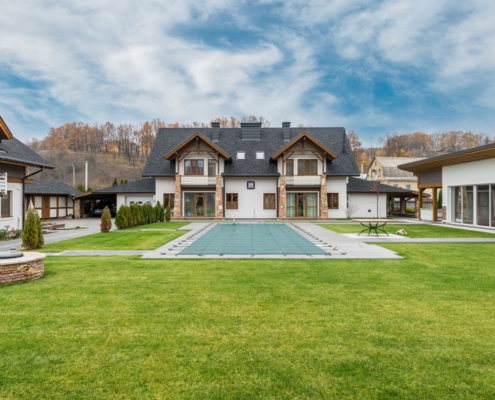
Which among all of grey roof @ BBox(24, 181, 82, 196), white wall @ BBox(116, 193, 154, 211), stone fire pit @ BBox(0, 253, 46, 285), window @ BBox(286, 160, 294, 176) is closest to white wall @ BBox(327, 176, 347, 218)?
window @ BBox(286, 160, 294, 176)

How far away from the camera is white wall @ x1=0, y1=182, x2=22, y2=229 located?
1552cm

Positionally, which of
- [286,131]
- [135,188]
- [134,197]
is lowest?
[134,197]

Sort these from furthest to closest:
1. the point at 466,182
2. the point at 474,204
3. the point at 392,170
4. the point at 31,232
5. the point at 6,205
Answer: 1. the point at 392,170
2. the point at 466,182
3. the point at 474,204
4. the point at 6,205
5. the point at 31,232

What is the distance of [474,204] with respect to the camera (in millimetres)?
19438

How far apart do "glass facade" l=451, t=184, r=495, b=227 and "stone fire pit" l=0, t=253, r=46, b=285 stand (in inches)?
836

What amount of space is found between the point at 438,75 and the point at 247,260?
2825cm

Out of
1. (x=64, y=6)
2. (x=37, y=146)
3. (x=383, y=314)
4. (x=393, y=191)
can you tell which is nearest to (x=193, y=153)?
(x=64, y=6)

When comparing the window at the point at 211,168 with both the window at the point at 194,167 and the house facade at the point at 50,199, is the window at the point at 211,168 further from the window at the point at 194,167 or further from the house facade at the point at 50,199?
the house facade at the point at 50,199

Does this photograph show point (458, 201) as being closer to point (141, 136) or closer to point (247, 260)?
point (247, 260)

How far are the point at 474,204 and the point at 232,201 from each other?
55.4ft

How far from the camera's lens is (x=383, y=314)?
15.6ft

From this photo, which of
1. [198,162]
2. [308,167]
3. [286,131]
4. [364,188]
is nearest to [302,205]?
[308,167]

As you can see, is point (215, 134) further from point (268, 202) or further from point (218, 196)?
point (268, 202)

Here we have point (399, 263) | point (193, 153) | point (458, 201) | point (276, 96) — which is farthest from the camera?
point (276, 96)
